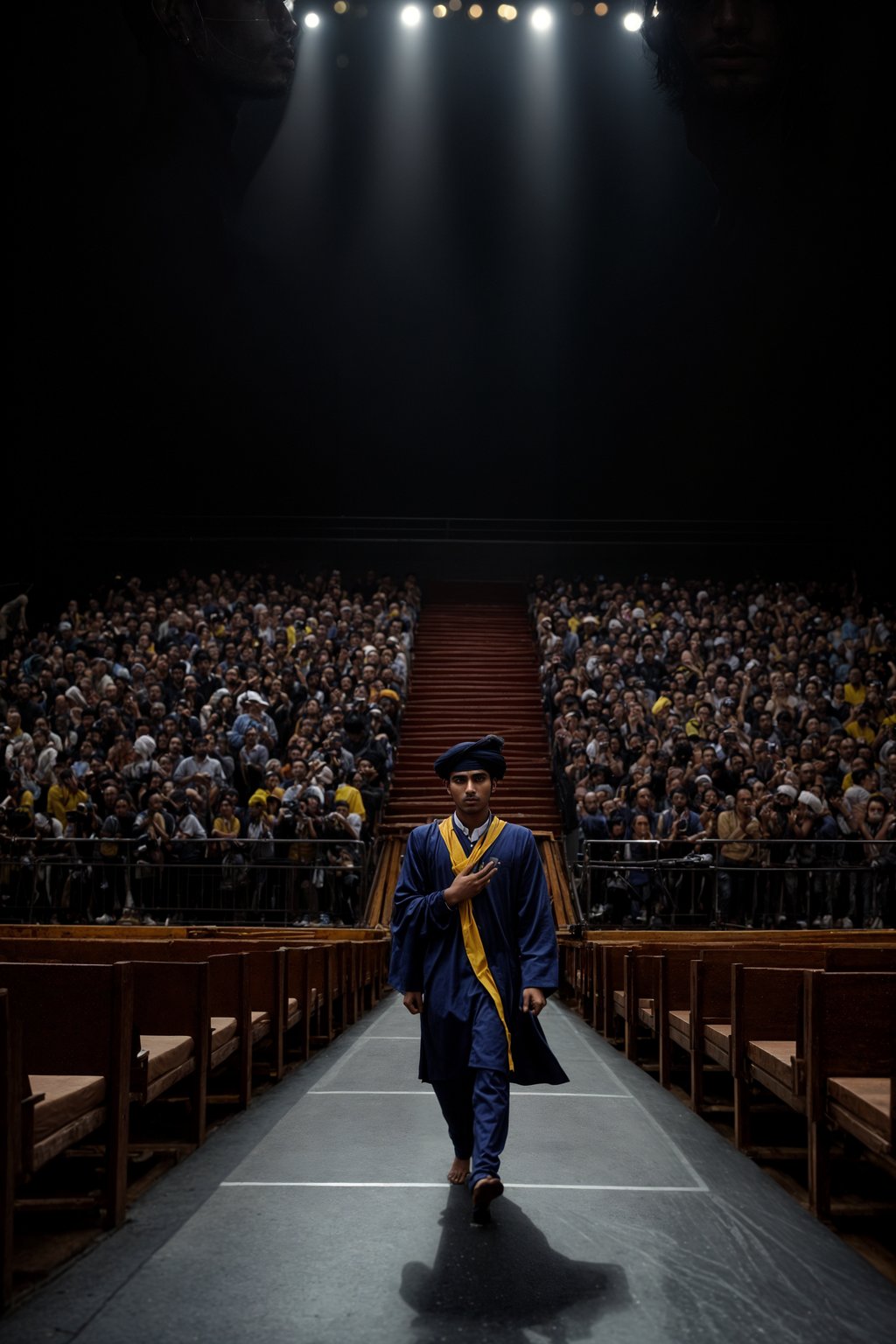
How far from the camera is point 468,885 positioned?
141 inches

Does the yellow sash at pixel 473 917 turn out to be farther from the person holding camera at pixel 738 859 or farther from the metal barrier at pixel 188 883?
the metal barrier at pixel 188 883

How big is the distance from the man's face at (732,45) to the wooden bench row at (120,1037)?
17127 mm

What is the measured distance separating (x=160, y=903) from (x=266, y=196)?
49.5 feet

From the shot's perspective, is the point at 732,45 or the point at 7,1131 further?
the point at 732,45

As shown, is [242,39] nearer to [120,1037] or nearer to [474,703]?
[474,703]

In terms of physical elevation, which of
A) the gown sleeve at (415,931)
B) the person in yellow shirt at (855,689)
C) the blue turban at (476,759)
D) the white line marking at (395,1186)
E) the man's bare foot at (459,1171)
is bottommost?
the white line marking at (395,1186)

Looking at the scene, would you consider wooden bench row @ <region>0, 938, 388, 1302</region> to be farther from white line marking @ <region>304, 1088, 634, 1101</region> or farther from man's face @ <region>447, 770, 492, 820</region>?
man's face @ <region>447, 770, 492, 820</region>

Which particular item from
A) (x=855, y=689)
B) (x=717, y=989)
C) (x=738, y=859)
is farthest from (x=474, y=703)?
(x=717, y=989)

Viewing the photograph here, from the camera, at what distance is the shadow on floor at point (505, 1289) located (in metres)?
2.56

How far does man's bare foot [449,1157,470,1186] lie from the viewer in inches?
144

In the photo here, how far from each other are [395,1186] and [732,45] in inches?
749

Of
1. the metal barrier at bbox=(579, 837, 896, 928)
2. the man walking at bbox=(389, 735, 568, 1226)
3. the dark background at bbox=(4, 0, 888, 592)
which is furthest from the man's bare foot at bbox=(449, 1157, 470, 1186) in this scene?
the dark background at bbox=(4, 0, 888, 592)

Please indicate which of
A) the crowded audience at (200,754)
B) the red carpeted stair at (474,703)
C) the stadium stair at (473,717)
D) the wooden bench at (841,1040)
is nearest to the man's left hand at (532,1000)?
the wooden bench at (841,1040)

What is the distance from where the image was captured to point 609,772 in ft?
44.1
